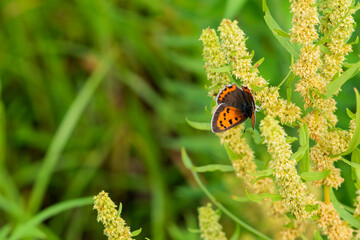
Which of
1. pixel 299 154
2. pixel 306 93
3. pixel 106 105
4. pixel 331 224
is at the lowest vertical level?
pixel 331 224

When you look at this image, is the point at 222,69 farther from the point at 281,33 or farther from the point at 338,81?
the point at 338,81

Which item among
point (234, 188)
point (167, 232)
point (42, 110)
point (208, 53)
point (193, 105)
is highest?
point (42, 110)

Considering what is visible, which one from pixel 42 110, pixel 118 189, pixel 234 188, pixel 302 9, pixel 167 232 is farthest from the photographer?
pixel 42 110

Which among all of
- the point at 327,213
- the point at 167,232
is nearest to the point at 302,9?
the point at 327,213

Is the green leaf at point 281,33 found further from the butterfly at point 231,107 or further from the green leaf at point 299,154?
the green leaf at point 299,154

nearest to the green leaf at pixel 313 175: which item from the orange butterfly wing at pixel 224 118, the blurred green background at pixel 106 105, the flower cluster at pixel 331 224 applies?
the flower cluster at pixel 331 224

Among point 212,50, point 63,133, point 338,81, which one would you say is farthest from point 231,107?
point 63,133

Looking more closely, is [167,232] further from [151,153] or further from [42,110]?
[42,110]
